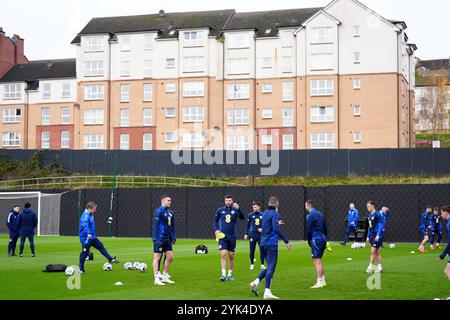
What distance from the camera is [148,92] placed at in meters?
81.4

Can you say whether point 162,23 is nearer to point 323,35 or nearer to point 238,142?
point 238,142

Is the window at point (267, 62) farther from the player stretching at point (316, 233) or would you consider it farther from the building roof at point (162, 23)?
the player stretching at point (316, 233)

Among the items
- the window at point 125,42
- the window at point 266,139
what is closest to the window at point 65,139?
the window at point 125,42

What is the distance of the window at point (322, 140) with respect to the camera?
7469 centimetres

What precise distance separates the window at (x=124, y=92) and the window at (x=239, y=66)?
40.5 ft

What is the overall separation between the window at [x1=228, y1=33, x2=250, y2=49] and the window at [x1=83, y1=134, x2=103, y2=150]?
1846 cm

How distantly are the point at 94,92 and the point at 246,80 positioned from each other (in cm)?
1832

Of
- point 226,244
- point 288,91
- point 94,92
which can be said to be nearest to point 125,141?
point 94,92

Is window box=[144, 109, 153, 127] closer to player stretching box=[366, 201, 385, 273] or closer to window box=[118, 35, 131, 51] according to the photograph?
window box=[118, 35, 131, 51]

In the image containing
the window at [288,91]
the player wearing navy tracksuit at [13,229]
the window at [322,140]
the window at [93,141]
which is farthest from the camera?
the window at [93,141]

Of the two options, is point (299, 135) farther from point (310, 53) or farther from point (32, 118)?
point (32, 118)

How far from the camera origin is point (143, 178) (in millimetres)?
65312

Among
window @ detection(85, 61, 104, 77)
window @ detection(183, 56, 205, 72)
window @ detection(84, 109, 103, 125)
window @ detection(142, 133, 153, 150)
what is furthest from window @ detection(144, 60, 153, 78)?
window @ detection(84, 109, 103, 125)

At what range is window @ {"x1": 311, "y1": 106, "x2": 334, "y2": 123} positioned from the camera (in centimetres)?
7481
